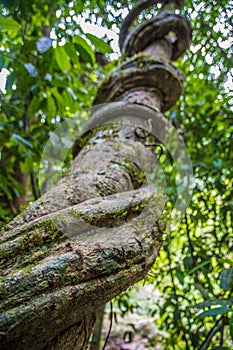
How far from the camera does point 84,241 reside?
500 mm

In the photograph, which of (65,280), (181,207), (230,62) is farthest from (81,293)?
(230,62)

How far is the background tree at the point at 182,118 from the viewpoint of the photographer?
74cm

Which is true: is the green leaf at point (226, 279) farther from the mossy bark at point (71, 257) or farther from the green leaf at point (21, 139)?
the green leaf at point (21, 139)

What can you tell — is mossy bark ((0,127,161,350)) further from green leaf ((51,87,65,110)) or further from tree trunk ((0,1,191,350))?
green leaf ((51,87,65,110))

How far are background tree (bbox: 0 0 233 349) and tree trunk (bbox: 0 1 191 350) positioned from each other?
0.41ft

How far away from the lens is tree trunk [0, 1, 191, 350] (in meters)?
0.40

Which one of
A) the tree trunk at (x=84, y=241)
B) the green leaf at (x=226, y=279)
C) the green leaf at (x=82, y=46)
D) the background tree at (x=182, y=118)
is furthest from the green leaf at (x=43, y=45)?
the green leaf at (x=226, y=279)

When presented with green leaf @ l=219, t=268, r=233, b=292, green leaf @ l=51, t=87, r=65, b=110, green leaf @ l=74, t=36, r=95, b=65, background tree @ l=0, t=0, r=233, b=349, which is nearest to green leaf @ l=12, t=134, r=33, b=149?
background tree @ l=0, t=0, r=233, b=349

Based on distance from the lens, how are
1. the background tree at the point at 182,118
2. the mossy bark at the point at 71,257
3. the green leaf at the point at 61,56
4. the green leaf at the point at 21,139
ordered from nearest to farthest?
the mossy bark at the point at 71,257 < the background tree at the point at 182,118 < the green leaf at the point at 61,56 < the green leaf at the point at 21,139

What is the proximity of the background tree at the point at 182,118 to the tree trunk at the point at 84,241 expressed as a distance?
0.12 meters

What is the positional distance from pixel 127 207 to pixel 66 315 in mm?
230

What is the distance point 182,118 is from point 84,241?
1.01m

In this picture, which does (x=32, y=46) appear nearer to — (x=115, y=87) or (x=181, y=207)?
(x=115, y=87)

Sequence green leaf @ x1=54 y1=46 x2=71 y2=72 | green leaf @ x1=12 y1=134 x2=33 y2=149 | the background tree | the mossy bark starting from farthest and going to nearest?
green leaf @ x1=12 y1=134 x2=33 y2=149, green leaf @ x1=54 y1=46 x2=71 y2=72, the background tree, the mossy bark
